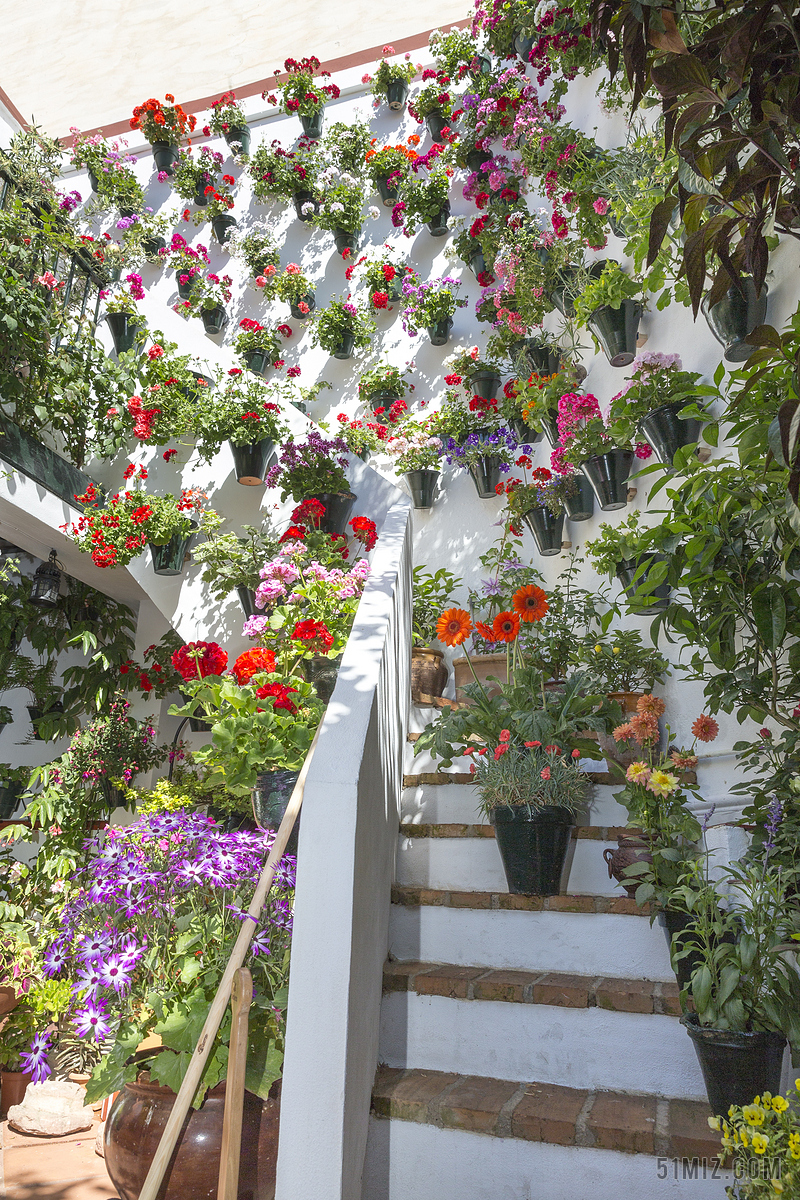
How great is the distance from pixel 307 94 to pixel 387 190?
1.18 metres

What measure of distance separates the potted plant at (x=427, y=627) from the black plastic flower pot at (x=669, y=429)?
1.62 m

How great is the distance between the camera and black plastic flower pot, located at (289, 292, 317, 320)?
5.58m

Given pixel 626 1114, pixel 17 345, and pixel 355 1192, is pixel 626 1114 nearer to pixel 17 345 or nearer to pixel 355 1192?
pixel 355 1192

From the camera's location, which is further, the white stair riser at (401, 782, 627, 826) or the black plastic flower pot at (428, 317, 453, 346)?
the black plastic flower pot at (428, 317, 453, 346)

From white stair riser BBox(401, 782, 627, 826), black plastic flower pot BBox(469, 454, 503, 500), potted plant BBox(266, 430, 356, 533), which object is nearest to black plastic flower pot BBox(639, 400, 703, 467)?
white stair riser BBox(401, 782, 627, 826)

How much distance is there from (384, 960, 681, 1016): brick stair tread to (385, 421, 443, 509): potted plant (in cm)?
307

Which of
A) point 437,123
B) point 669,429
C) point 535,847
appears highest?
point 437,123

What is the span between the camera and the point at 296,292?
561 cm

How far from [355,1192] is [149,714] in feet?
11.8

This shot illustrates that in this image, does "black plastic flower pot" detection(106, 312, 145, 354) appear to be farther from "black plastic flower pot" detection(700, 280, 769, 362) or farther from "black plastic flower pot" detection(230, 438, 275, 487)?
"black plastic flower pot" detection(700, 280, 769, 362)

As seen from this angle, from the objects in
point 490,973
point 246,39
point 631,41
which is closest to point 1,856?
point 490,973

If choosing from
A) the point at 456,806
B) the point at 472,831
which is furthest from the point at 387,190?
the point at 472,831

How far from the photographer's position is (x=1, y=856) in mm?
3771

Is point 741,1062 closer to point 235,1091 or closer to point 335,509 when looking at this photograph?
point 235,1091
